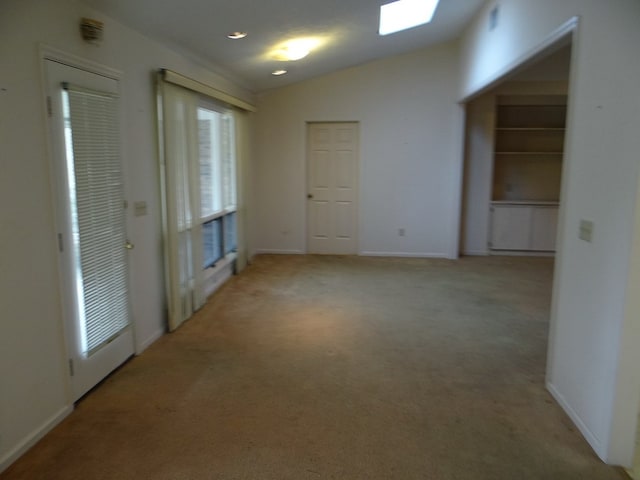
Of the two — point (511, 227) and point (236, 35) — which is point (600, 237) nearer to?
point (236, 35)

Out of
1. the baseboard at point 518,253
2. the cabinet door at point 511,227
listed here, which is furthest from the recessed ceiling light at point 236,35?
the baseboard at point 518,253

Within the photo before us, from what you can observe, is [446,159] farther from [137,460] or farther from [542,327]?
[137,460]

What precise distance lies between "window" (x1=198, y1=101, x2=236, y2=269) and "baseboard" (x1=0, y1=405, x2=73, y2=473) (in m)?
2.32

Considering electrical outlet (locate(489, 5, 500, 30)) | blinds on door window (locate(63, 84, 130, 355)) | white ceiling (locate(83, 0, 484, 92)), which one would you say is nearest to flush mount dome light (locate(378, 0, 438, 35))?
white ceiling (locate(83, 0, 484, 92))

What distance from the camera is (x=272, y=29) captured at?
3.94m

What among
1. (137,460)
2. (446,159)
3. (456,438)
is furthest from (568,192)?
(446,159)

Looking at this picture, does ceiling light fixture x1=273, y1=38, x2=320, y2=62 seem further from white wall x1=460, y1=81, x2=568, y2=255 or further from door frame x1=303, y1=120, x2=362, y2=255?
white wall x1=460, y1=81, x2=568, y2=255

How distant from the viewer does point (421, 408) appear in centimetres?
274

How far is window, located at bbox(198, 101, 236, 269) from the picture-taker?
4953 millimetres

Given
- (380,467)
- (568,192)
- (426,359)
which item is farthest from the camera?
(426,359)

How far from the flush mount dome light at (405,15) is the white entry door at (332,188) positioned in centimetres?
184

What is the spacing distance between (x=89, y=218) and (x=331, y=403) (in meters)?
1.83

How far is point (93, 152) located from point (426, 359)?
2651 mm

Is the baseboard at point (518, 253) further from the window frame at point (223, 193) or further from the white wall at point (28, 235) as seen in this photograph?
the white wall at point (28, 235)
